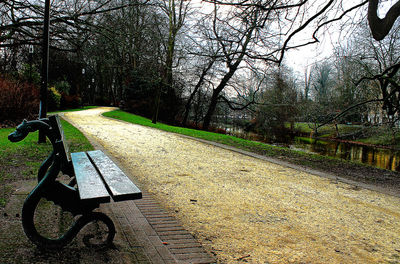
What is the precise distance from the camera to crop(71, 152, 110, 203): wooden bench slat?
7.68 ft

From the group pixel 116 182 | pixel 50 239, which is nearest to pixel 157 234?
pixel 116 182

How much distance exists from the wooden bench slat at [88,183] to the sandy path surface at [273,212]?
1.16 meters

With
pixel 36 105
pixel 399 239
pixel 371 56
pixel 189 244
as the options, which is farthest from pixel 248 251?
pixel 36 105

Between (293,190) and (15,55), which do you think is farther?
(15,55)

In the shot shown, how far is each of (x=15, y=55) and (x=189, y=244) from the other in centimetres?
2573

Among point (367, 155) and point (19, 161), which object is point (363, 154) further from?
point (19, 161)

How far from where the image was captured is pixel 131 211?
353 centimetres

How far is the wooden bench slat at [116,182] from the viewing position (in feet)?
7.89

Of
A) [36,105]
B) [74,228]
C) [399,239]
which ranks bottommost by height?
[399,239]

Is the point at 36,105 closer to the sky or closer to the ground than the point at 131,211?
closer to the sky

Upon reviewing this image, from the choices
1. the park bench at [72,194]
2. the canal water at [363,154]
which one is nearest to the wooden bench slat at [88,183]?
the park bench at [72,194]

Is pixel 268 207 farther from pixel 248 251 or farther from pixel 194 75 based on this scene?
pixel 194 75

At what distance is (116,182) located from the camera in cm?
272

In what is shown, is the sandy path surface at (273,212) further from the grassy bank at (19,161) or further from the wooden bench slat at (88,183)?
the grassy bank at (19,161)
